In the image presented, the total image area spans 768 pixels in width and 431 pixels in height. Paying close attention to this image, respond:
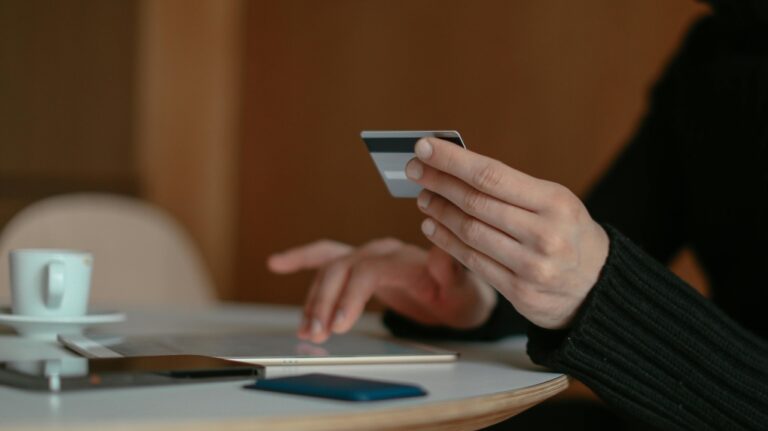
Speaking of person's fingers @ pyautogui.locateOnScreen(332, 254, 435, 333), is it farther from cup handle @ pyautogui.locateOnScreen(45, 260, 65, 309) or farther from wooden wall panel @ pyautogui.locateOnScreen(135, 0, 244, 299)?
wooden wall panel @ pyautogui.locateOnScreen(135, 0, 244, 299)

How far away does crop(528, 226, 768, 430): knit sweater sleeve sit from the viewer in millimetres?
724

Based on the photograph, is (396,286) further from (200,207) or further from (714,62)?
(200,207)

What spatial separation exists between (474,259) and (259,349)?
0.63 feet

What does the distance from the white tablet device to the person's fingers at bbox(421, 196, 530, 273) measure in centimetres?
13

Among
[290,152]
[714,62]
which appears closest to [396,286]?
[714,62]

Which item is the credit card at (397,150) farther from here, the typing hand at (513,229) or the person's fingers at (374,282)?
the person's fingers at (374,282)

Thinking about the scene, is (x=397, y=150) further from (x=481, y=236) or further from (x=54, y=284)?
(x=54, y=284)

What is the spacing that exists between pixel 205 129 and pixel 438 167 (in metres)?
2.27

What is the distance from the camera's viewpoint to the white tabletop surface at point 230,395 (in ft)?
1.60

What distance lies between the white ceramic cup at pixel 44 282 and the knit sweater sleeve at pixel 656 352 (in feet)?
1.47

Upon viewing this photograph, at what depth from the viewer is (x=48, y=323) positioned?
0.89m

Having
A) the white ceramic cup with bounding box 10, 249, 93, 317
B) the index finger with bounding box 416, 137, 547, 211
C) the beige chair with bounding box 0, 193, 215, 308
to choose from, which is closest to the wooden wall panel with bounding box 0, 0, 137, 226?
the beige chair with bounding box 0, 193, 215, 308

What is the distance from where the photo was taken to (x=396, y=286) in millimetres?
983

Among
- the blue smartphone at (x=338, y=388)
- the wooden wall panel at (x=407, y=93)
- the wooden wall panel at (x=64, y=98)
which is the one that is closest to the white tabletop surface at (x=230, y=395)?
the blue smartphone at (x=338, y=388)
